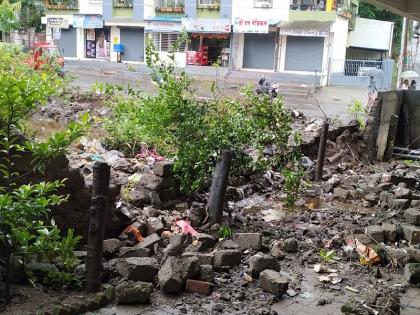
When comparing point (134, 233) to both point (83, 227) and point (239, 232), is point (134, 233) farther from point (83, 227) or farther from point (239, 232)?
point (239, 232)

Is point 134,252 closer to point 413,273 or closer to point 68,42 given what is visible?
point 413,273

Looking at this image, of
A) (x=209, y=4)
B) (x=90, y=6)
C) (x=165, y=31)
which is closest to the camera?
(x=209, y=4)

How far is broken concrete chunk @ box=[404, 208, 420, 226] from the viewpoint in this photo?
719 cm

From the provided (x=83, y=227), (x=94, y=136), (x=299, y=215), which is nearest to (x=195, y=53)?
(x=94, y=136)

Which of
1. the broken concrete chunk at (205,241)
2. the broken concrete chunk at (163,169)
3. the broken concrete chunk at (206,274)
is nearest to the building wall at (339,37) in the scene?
the broken concrete chunk at (163,169)

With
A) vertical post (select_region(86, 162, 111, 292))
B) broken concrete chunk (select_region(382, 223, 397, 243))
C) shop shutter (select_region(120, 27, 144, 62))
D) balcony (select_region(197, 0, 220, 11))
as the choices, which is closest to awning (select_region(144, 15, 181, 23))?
balcony (select_region(197, 0, 220, 11))

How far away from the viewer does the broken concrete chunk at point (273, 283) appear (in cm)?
480

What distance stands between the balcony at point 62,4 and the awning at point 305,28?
15.9 meters

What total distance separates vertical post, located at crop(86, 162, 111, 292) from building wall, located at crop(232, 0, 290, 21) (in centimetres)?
2754

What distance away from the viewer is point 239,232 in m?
6.56

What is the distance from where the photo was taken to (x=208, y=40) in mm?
32469

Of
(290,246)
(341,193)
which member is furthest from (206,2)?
(290,246)

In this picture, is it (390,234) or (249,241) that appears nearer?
(249,241)

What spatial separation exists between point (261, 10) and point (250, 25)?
120 centimetres
